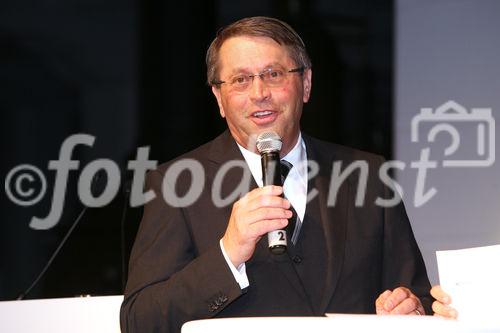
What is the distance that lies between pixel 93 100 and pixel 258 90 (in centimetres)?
327

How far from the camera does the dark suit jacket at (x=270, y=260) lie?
7.32 ft

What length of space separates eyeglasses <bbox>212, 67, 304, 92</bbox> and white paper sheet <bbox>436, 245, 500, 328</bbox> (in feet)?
3.28

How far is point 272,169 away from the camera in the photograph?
6.81 ft

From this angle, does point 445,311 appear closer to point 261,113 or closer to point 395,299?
point 395,299

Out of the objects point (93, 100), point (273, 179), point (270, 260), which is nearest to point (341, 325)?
point (273, 179)

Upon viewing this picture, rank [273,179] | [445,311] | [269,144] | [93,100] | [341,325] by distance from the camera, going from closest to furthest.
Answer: [341,325] → [445,311] → [273,179] → [269,144] → [93,100]

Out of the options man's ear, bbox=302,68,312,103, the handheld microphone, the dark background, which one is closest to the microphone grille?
the handheld microphone

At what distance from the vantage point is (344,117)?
17.5 ft

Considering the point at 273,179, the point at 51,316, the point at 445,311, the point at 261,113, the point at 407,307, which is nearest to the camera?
the point at 445,311

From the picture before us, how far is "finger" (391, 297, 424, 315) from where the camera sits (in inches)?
89.1

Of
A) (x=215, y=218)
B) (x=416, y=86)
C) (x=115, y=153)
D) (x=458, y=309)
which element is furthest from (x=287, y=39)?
(x=115, y=153)

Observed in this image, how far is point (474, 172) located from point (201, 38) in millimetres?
1945

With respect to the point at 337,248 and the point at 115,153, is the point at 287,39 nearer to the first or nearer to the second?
the point at 337,248

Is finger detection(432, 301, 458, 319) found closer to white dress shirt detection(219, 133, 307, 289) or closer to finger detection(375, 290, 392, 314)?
finger detection(375, 290, 392, 314)
